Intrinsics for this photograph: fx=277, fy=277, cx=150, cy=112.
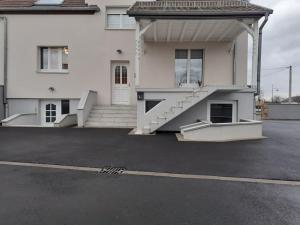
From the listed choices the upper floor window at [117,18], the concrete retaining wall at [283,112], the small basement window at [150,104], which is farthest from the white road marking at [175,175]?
the concrete retaining wall at [283,112]

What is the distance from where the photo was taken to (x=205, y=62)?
14445 mm

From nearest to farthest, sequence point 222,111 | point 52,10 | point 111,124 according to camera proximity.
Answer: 1. point 222,111
2. point 111,124
3. point 52,10

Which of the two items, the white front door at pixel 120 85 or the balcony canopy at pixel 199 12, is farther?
the white front door at pixel 120 85

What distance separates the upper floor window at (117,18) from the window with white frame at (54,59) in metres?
2.79

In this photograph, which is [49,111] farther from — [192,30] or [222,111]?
[222,111]

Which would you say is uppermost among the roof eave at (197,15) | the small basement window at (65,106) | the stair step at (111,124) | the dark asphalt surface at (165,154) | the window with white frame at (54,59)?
the roof eave at (197,15)

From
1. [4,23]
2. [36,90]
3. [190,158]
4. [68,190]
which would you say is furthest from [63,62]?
[68,190]

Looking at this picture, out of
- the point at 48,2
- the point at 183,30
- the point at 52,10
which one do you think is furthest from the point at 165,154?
the point at 48,2

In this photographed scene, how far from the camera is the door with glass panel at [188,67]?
14.6 meters

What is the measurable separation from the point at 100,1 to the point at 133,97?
542 cm

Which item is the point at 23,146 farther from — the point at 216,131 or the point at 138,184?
the point at 216,131

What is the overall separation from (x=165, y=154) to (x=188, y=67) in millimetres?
8617

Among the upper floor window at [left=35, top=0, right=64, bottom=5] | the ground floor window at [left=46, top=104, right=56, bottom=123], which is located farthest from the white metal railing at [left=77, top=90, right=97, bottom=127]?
the upper floor window at [left=35, top=0, right=64, bottom=5]

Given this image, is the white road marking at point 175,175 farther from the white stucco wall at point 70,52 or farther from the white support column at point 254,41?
the white stucco wall at point 70,52
